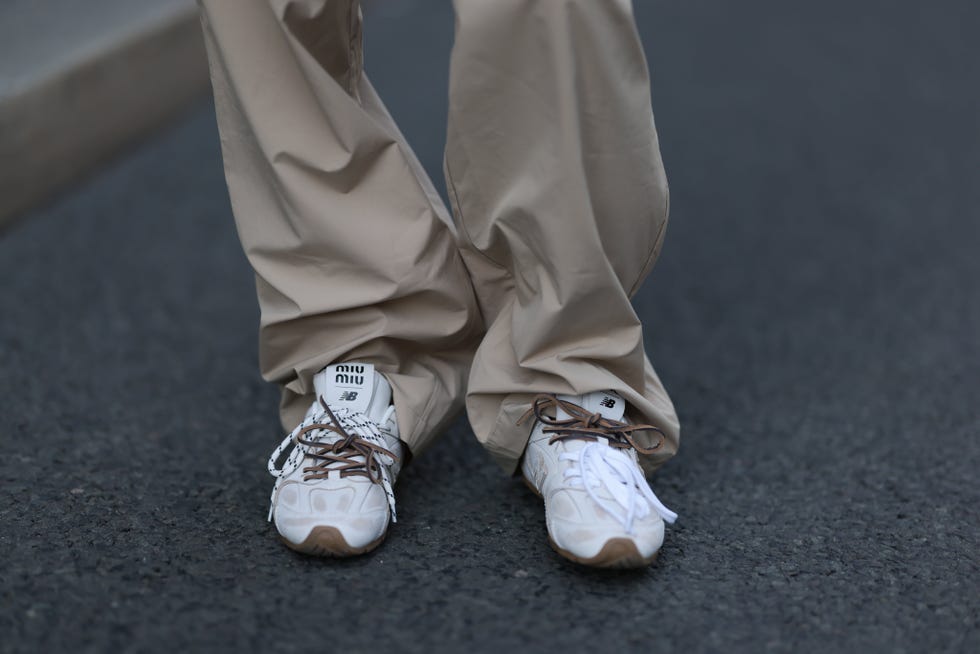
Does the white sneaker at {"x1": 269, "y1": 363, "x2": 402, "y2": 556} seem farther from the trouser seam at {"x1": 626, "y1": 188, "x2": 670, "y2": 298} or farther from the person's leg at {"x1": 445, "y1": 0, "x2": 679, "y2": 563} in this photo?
the trouser seam at {"x1": 626, "y1": 188, "x2": 670, "y2": 298}

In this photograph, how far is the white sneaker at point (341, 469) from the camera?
1.08 meters

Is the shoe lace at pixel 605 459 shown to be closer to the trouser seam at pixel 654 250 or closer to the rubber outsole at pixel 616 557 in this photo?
the rubber outsole at pixel 616 557

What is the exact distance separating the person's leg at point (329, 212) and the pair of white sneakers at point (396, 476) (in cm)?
Answer: 4

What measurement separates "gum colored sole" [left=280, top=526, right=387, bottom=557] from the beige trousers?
17 cm

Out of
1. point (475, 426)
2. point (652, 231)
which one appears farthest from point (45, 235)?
point (652, 231)

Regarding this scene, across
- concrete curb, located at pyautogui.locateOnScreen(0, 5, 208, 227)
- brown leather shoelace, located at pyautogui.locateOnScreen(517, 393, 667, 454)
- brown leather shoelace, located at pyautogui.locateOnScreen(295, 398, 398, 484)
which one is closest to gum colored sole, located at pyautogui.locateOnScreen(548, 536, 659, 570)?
brown leather shoelace, located at pyautogui.locateOnScreen(517, 393, 667, 454)

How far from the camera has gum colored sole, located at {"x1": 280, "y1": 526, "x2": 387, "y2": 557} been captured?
3.50ft

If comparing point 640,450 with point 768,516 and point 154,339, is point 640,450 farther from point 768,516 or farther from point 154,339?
point 154,339

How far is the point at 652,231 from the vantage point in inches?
44.4

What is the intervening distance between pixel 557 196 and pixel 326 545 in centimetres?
42

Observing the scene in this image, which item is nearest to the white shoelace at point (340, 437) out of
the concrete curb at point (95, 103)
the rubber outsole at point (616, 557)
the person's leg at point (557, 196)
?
the person's leg at point (557, 196)

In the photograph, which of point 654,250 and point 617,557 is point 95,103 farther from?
point 617,557

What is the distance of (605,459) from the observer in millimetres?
1108

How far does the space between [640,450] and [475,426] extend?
19 centimetres
